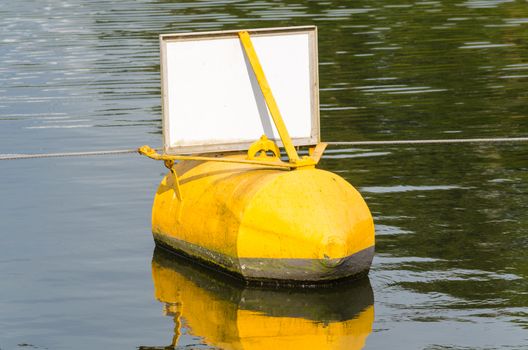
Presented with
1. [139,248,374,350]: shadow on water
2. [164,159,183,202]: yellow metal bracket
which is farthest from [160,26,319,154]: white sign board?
[139,248,374,350]: shadow on water

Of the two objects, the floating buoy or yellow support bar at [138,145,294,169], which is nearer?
the floating buoy

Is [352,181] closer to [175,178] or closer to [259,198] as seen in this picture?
[175,178]

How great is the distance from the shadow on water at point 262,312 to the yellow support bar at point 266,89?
1.49 metres

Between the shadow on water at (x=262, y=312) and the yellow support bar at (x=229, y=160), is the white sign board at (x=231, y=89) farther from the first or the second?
the shadow on water at (x=262, y=312)

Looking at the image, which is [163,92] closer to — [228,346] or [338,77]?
[228,346]

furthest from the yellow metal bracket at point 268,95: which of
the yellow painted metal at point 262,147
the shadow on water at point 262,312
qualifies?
the shadow on water at point 262,312

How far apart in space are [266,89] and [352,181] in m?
4.43

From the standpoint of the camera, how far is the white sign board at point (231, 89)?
45.2ft

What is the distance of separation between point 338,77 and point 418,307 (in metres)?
17.1

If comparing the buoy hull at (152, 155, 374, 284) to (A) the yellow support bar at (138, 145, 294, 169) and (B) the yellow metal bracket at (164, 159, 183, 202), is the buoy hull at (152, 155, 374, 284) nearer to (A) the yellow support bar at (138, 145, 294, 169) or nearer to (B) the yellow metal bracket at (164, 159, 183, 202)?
(A) the yellow support bar at (138, 145, 294, 169)

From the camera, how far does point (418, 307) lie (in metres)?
12.0

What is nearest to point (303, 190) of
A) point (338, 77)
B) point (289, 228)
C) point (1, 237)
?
point (289, 228)

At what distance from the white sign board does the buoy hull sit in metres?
0.70

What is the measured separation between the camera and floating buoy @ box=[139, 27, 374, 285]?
12.4m
